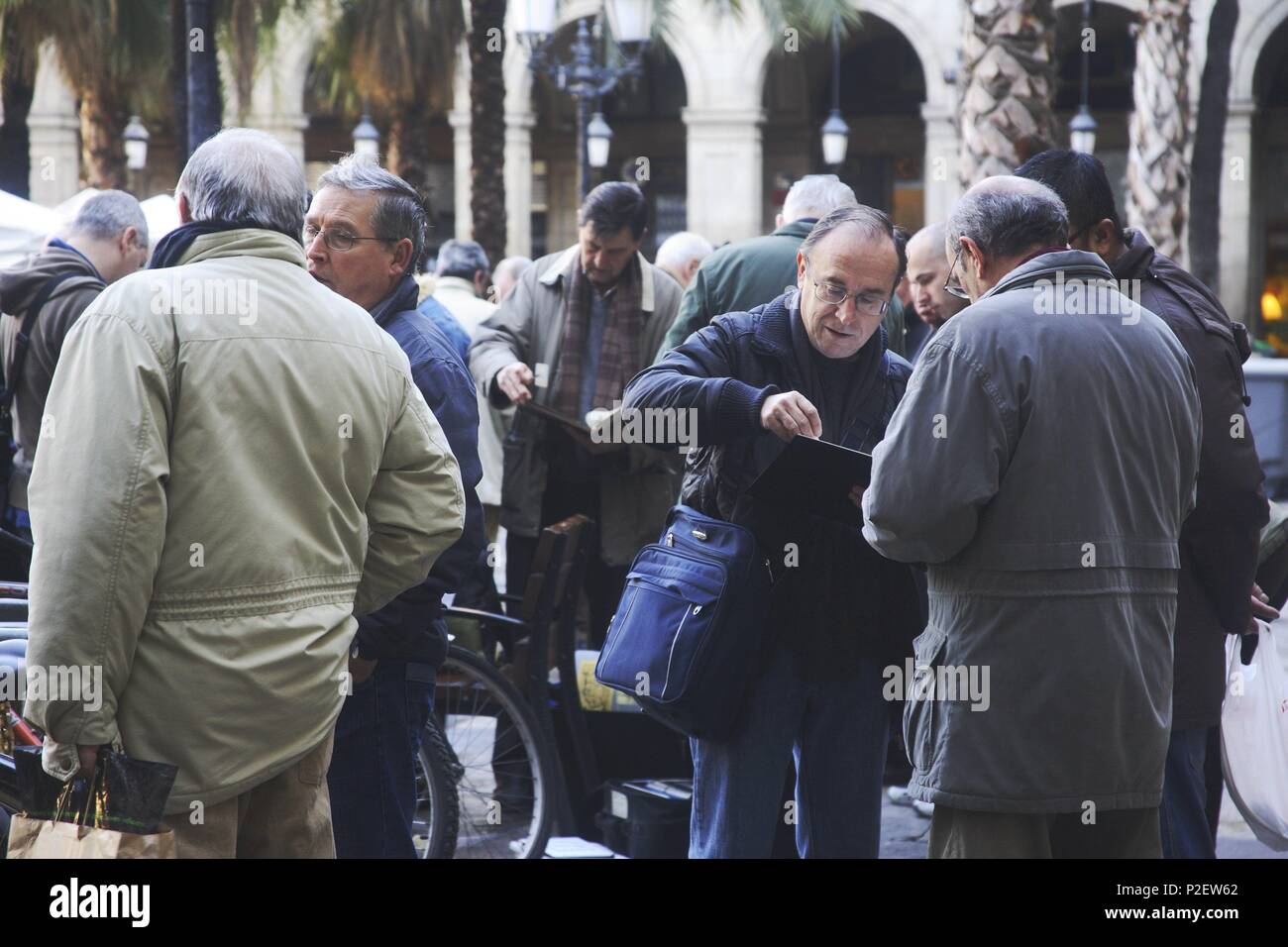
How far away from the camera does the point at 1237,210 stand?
24875 mm

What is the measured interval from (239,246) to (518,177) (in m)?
24.3

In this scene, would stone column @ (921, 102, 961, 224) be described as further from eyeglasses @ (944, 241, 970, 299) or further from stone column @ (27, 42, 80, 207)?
eyeglasses @ (944, 241, 970, 299)

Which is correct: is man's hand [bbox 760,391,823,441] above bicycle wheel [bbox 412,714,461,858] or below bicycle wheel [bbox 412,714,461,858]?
above

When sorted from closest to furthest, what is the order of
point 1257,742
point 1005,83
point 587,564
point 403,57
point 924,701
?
1. point 924,701
2. point 1257,742
3. point 587,564
4. point 1005,83
5. point 403,57

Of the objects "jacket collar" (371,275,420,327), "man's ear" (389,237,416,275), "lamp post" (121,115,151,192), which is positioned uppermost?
"lamp post" (121,115,151,192)

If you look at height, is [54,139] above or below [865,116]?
below

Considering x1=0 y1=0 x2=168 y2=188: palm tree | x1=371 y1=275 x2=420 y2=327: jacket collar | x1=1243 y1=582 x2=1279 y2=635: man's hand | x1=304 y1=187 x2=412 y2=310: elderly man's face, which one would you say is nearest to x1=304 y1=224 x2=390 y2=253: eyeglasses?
x1=304 y1=187 x2=412 y2=310: elderly man's face

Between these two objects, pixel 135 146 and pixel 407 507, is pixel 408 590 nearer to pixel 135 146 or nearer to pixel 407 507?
pixel 407 507

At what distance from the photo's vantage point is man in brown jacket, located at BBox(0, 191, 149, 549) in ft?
17.4

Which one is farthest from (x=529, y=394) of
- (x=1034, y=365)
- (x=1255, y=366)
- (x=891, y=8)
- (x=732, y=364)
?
(x=891, y=8)

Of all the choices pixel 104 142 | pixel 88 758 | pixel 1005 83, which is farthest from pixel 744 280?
pixel 104 142

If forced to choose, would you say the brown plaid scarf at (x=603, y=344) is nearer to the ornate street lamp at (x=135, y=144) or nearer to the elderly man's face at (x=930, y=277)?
the elderly man's face at (x=930, y=277)

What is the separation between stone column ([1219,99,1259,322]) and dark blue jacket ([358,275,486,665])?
22.6 metres
